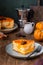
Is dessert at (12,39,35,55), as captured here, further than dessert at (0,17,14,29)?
No

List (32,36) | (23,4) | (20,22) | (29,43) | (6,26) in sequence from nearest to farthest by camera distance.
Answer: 1. (29,43)
2. (32,36)
3. (6,26)
4. (20,22)
5. (23,4)

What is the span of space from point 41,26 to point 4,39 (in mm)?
288

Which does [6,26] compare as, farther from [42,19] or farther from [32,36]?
[42,19]

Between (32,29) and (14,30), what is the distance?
160 mm

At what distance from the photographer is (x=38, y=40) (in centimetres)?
120

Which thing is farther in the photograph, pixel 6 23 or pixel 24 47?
pixel 6 23

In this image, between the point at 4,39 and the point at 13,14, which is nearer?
the point at 4,39

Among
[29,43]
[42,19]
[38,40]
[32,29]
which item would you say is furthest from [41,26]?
[29,43]

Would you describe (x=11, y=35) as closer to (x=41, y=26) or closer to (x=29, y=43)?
(x=41, y=26)

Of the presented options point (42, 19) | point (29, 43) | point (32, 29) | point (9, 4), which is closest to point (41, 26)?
point (32, 29)

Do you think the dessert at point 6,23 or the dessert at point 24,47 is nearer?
the dessert at point 24,47

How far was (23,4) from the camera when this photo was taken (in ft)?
5.73

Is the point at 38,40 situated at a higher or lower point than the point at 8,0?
lower

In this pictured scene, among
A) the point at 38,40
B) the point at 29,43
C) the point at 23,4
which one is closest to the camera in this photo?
the point at 29,43
